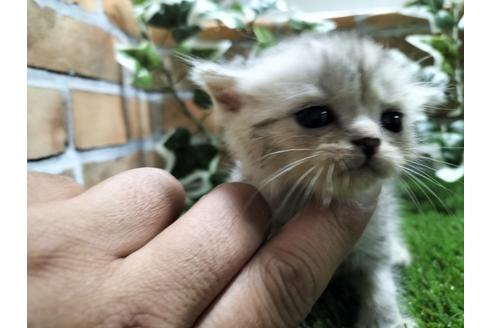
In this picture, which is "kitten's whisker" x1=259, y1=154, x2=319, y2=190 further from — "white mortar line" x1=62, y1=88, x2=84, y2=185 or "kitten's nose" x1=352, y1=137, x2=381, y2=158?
"white mortar line" x1=62, y1=88, x2=84, y2=185

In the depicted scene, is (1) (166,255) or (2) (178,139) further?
(2) (178,139)

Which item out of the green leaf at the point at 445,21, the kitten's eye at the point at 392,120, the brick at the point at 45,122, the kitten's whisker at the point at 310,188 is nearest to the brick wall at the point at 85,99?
the brick at the point at 45,122

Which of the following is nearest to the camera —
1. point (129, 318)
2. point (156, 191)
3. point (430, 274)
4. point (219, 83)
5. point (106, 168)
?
point (129, 318)

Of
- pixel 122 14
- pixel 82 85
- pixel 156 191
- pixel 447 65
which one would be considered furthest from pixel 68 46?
pixel 447 65

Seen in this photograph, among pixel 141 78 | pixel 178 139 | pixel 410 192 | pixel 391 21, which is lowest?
pixel 410 192

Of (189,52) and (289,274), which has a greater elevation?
(189,52)

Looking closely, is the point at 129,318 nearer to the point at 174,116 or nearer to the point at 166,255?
the point at 166,255
